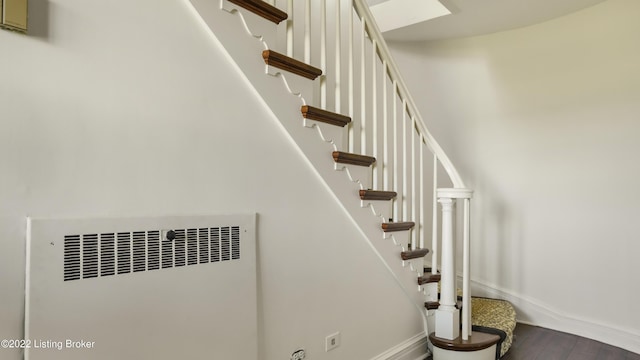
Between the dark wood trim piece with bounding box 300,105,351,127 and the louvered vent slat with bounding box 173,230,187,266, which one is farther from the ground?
the dark wood trim piece with bounding box 300,105,351,127

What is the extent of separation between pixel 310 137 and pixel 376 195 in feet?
1.97

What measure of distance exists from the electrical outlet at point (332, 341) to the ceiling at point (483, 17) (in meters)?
2.63

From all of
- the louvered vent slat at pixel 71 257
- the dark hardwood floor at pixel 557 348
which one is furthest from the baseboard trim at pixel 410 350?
the louvered vent slat at pixel 71 257

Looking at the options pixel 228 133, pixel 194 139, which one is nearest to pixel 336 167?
pixel 228 133

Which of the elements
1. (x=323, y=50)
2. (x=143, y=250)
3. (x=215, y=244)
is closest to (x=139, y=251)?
(x=143, y=250)

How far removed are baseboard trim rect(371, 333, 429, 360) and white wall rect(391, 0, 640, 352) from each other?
1498 millimetres

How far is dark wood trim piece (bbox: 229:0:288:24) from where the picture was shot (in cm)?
166

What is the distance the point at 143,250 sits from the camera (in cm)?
139

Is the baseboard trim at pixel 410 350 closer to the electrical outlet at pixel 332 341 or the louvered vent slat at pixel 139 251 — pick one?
the electrical outlet at pixel 332 341

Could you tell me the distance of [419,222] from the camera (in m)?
2.89

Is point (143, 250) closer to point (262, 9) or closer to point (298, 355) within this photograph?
point (298, 355)

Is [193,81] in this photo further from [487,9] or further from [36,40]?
[487,9]

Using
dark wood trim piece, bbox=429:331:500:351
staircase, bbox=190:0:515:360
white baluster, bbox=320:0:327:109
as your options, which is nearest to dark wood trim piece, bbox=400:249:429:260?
staircase, bbox=190:0:515:360

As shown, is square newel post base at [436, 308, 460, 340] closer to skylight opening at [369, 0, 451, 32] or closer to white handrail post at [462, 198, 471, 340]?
white handrail post at [462, 198, 471, 340]
